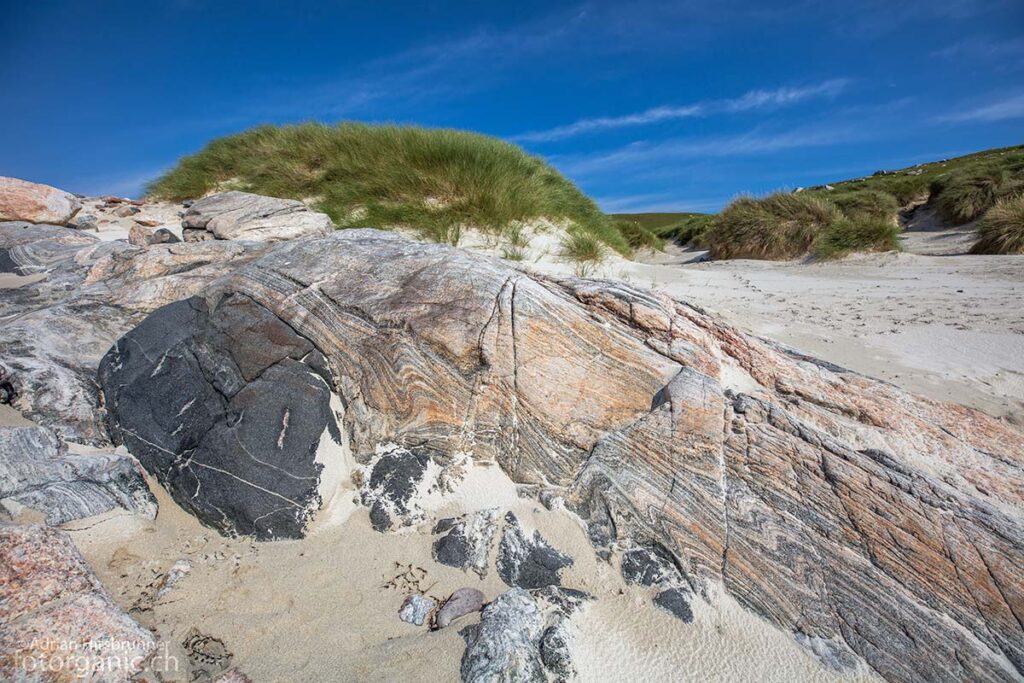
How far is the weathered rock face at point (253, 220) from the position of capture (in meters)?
5.68

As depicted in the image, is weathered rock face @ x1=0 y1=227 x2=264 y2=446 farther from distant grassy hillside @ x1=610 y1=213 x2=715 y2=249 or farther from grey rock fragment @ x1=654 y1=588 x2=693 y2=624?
distant grassy hillside @ x1=610 y1=213 x2=715 y2=249

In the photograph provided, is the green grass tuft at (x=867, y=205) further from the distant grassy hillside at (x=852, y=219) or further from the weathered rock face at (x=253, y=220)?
the weathered rock face at (x=253, y=220)

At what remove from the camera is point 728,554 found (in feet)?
7.61

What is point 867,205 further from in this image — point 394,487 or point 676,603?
point 394,487

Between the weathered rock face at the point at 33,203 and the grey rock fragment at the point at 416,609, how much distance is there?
27.6ft

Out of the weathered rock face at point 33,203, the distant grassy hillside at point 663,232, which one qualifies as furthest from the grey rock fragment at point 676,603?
the distant grassy hillside at point 663,232

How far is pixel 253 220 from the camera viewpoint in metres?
5.84

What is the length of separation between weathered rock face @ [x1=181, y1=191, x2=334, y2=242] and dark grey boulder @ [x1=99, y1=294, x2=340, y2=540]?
8.75ft

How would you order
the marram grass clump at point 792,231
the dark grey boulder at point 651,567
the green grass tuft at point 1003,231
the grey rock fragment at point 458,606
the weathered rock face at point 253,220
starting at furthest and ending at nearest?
the marram grass clump at point 792,231, the green grass tuft at point 1003,231, the weathered rock face at point 253,220, the dark grey boulder at point 651,567, the grey rock fragment at point 458,606

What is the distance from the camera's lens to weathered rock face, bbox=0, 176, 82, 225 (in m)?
6.68

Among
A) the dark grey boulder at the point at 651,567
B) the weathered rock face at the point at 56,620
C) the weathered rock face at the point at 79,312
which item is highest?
the weathered rock face at the point at 79,312

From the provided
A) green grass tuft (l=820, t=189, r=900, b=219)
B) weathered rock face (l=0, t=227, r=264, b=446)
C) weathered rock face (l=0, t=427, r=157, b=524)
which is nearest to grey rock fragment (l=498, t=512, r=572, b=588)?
weathered rock face (l=0, t=427, r=157, b=524)

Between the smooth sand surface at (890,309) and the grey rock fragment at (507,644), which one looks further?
the smooth sand surface at (890,309)

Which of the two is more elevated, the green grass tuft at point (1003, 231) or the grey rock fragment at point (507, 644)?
the green grass tuft at point (1003, 231)
